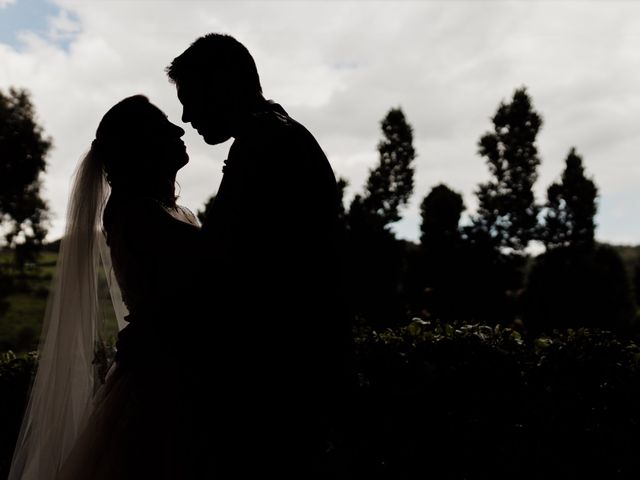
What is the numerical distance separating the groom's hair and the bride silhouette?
1.68ft

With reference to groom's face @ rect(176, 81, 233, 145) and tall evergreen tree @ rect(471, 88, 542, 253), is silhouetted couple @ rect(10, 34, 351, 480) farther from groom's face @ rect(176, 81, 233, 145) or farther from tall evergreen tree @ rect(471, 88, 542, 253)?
tall evergreen tree @ rect(471, 88, 542, 253)

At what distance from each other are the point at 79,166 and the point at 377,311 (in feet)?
75.9

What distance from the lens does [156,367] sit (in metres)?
2.49

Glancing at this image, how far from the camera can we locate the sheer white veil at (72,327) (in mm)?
3160

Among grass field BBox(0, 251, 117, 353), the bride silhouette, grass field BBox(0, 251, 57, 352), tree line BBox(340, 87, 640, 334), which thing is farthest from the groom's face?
grass field BBox(0, 251, 57, 352)

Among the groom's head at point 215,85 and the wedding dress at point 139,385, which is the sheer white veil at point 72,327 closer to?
the wedding dress at point 139,385

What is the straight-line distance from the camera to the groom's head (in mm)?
2361

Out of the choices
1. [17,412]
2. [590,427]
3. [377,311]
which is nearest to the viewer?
[590,427]

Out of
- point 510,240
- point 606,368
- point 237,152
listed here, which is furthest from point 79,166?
point 510,240

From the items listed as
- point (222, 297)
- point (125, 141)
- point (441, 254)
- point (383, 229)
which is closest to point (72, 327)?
point (125, 141)

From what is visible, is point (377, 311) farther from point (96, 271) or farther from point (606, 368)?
point (96, 271)

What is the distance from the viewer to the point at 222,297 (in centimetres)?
217

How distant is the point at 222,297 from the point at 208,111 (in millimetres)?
762

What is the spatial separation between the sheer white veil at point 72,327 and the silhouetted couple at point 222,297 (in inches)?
9.1
